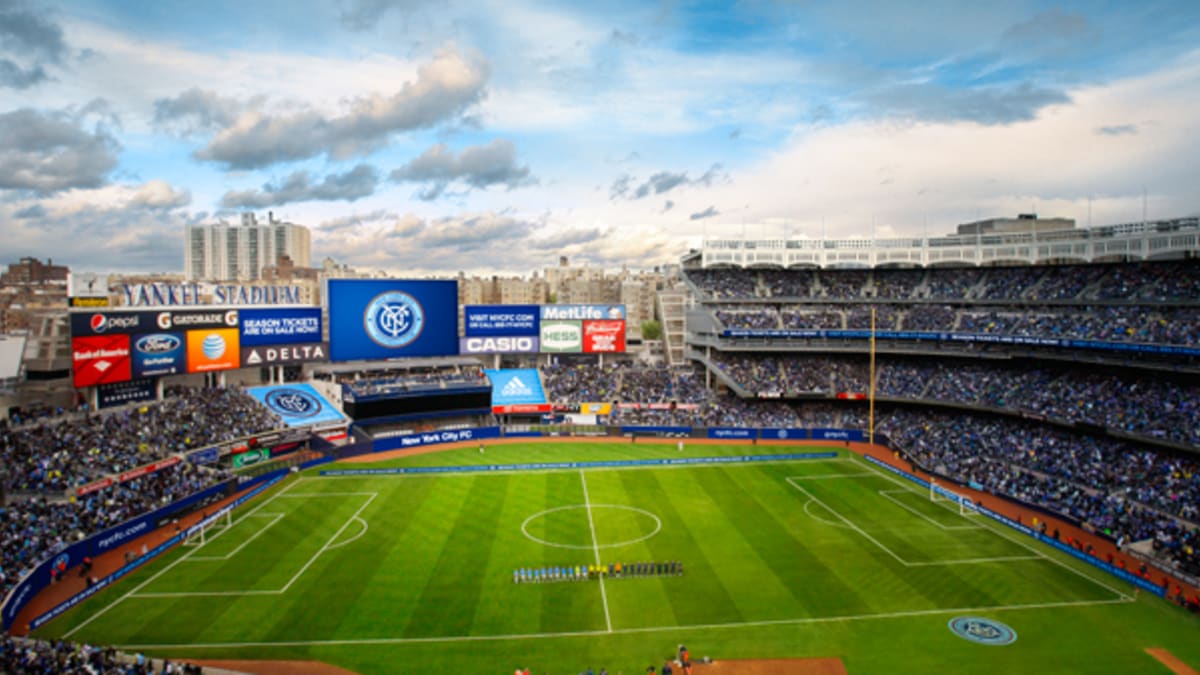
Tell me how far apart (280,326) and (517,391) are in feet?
67.0

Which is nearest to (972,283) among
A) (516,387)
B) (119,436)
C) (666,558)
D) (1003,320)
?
(1003,320)

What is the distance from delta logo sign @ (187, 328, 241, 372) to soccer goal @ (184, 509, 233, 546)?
57.2 feet

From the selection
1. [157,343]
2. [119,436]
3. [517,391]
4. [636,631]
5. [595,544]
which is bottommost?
[636,631]

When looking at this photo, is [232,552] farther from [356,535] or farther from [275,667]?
[275,667]

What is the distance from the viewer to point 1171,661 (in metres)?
22.5

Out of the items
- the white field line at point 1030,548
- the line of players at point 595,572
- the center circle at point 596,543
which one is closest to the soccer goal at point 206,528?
the center circle at point 596,543

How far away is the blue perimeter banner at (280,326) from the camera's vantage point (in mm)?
54906

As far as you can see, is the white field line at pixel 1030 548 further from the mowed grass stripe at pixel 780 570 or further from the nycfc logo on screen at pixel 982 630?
the mowed grass stripe at pixel 780 570

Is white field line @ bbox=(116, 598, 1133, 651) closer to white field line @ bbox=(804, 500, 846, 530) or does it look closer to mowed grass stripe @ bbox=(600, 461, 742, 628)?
mowed grass stripe @ bbox=(600, 461, 742, 628)

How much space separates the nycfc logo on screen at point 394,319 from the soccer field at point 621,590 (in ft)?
70.8

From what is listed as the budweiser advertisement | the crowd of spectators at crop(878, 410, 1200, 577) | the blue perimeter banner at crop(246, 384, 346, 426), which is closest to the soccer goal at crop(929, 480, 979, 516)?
the crowd of spectators at crop(878, 410, 1200, 577)

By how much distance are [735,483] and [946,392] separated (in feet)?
69.7

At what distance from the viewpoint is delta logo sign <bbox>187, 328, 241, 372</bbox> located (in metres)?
50.9

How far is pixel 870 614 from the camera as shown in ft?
84.9
